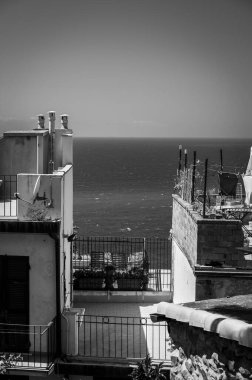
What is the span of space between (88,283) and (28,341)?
5.62 m

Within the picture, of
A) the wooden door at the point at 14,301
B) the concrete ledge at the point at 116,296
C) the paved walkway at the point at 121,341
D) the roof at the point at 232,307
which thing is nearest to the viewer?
the roof at the point at 232,307

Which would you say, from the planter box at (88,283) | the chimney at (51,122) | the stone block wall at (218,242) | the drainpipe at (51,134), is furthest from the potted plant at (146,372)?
the chimney at (51,122)

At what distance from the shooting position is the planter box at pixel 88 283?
2000 cm

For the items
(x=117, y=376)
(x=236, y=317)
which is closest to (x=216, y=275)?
(x=117, y=376)

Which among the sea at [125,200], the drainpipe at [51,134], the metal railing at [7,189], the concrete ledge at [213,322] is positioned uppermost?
the drainpipe at [51,134]

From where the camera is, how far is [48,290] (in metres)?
14.6

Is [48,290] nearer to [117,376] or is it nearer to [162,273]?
[117,376]

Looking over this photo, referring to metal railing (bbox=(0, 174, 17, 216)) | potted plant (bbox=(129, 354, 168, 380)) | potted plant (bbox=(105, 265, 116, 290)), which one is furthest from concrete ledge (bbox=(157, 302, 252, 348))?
potted plant (bbox=(105, 265, 116, 290))

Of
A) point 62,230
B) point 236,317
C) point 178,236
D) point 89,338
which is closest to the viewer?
point 236,317

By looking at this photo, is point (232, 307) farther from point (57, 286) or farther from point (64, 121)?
point (64, 121)

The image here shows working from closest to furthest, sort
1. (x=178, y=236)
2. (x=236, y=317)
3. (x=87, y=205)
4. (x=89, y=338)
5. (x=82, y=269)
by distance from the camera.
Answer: (x=236, y=317) → (x=89, y=338) → (x=178, y=236) → (x=82, y=269) → (x=87, y=205)

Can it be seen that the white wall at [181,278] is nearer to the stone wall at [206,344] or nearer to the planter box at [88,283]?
the planter box at [88,283]

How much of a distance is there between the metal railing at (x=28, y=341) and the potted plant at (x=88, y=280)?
17.6 ft

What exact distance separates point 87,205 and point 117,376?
96815mm
